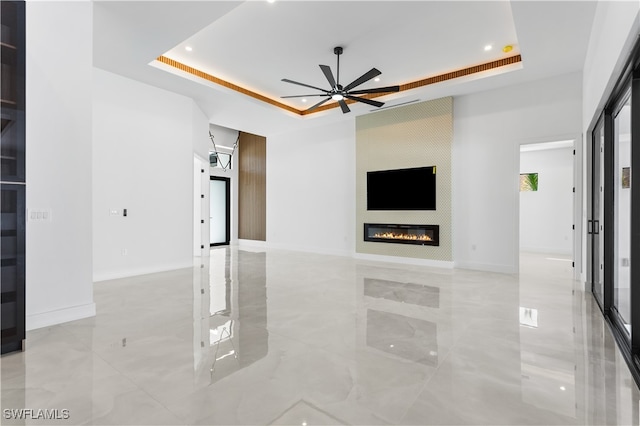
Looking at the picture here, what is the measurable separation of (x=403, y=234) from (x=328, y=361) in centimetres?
512

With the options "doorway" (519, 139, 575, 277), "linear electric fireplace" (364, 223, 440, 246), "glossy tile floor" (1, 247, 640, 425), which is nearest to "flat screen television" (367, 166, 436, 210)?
"linear electric fireplace" (364, 223, 440, 246)

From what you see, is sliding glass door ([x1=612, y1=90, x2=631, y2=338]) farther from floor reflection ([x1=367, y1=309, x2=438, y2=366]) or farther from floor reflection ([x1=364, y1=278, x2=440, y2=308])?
floor reflection ([x1=367, y1=309, x2=438, y2=366])

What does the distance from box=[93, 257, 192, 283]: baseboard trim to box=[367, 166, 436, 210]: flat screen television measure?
4.34 metres

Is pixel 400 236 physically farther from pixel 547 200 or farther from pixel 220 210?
pixel 220 210

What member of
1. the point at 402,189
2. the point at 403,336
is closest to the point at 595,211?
the point at 402,189

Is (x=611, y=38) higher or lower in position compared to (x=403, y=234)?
higher

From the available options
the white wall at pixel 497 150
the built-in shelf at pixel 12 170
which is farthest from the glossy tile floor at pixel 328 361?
the white wall at pixel 497 150

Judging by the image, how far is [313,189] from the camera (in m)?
8.99

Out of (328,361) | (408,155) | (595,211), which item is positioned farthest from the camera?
(408,155)

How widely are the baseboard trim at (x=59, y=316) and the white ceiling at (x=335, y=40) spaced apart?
11.1 ft

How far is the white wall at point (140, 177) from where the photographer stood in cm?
523

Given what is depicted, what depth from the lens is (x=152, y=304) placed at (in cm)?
390

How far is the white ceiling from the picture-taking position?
382 cm

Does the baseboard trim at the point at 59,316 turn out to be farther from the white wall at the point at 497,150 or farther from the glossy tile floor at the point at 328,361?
the white wall at the point at 497,150
